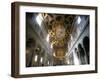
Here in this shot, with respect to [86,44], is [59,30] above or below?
above

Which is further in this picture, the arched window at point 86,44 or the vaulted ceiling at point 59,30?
the arched window at point 86,44

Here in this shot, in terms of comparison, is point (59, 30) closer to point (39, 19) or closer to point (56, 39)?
point (56, 39)

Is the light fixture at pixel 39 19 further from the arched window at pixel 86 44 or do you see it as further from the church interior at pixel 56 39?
the arched window at pixel 86 44

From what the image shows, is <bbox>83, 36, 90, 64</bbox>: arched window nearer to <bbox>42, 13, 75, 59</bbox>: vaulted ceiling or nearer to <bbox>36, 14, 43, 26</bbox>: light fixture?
<bbox>42, 13, 75, 59</bbox>: vaulted ceiling

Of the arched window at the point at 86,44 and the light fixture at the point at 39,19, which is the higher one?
the light fixture at the point at 39,19

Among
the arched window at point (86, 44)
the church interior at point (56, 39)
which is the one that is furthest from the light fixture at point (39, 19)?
the arched window at point (86, 44)

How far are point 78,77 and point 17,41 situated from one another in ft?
2.18

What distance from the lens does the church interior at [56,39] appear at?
6.69ft

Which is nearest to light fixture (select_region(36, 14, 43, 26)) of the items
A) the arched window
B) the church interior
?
the church interior

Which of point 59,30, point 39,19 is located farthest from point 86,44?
point 39,19

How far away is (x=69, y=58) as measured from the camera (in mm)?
2182

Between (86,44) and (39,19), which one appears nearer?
(39,19)

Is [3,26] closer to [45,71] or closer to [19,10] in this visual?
[19,10]

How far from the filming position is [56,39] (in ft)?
7.01
